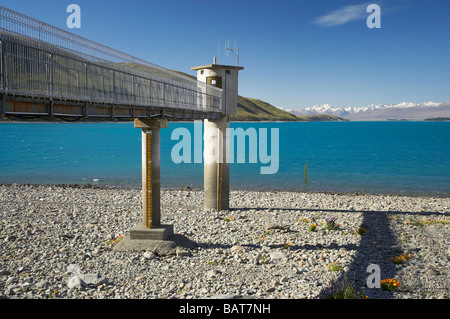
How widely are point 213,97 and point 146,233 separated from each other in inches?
400

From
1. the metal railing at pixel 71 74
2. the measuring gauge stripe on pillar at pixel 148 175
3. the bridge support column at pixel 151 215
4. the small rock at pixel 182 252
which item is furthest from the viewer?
the measuring gauge stripe on pillar at pixel 148 175

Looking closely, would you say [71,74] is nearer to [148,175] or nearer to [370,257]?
[148,175]

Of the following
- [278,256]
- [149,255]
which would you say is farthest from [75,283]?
[278,256]

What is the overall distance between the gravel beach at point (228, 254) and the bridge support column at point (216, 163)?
0.91 m

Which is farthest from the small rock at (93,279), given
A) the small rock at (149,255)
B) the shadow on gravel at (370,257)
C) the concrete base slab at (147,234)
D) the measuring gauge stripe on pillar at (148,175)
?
the shadow on gravel at (370,257)

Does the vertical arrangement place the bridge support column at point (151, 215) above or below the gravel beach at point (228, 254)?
above

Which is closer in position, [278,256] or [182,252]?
[278,256]

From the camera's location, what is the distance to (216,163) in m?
23.8

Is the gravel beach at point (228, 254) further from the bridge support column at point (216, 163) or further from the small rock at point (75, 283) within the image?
the bridge support column at point (216, 163)

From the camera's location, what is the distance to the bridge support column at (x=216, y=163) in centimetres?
2367

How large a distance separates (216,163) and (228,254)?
907cm

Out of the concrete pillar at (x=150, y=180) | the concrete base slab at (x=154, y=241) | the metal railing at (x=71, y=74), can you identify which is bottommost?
the concrete base slab at (x=154, y=241)

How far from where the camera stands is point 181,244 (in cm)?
1633
